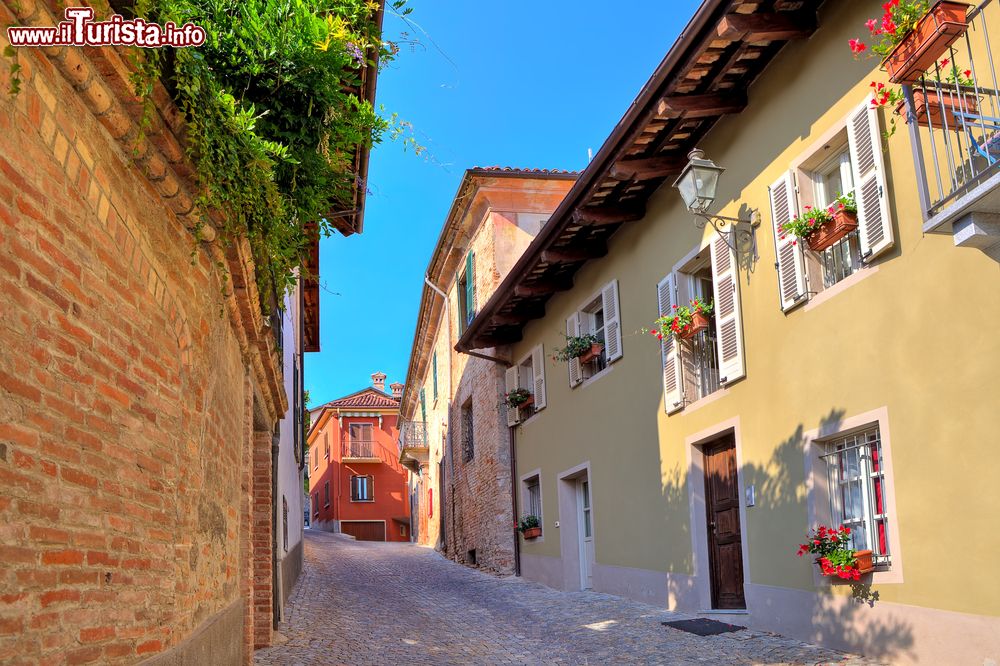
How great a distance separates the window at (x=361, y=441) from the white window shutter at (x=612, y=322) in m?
34.7

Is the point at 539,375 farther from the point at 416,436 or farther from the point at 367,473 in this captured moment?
the point at 367,473

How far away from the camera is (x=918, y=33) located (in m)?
6.00

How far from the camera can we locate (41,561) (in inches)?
111

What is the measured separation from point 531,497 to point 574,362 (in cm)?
371

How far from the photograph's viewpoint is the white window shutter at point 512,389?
17250 millimetres

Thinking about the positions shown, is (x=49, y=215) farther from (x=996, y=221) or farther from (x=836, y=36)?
(x=836, y=36)

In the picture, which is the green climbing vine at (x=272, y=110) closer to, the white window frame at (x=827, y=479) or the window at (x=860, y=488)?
the white window frame at (x=827, y=479)

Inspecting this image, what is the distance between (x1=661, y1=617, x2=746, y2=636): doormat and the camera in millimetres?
9195

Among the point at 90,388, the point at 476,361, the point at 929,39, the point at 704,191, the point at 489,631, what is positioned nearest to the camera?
the point at 90,388

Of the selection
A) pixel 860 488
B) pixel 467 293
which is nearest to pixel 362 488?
pixel 467 293


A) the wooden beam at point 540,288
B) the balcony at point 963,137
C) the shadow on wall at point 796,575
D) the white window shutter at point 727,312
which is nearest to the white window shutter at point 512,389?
the wooden beam at point 540,288

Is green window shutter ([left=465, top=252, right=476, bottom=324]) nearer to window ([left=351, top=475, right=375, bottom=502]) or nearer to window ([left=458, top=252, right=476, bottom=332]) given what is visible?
window ([left=458, top=252, right=476, bottom=332])

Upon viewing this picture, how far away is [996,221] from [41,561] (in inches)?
212

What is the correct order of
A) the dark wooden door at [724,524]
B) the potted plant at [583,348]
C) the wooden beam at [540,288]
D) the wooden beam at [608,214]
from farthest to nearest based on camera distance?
the wooden beam at [540,288] → the potted plant at [583,348] → the wooden beam at [608,214] → the dark wooden door at [724,524]
